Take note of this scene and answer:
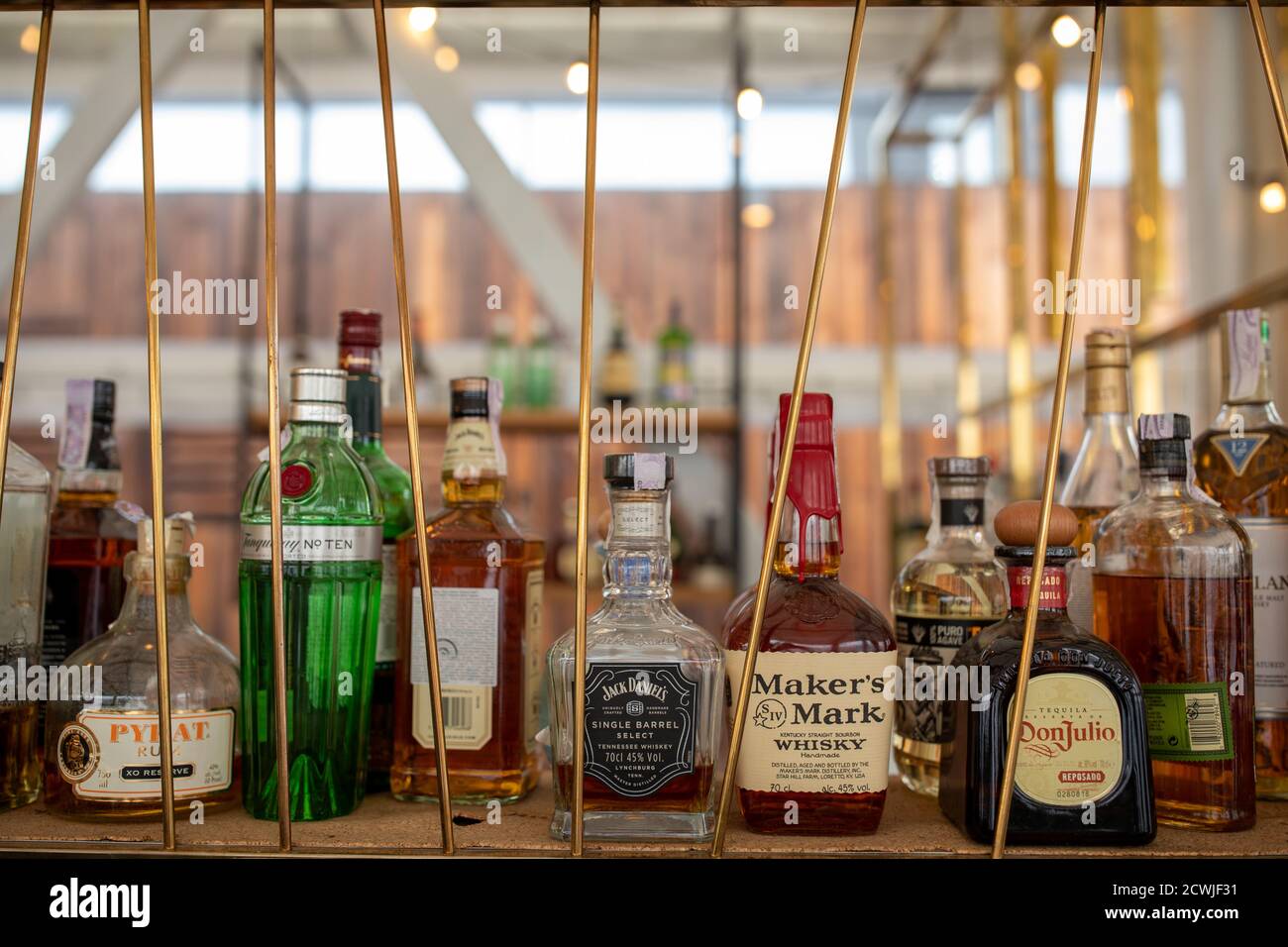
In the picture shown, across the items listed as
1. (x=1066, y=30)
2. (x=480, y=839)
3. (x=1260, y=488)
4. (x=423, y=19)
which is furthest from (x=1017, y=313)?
(x=480, y=839)

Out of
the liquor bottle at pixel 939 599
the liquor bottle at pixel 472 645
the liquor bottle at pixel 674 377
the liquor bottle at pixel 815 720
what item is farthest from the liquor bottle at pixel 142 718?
the liquor bottle at pixel 674 377

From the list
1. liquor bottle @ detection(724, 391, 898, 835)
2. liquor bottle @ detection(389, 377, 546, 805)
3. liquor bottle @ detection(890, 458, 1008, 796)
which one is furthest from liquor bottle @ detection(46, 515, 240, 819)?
liquor bottle @ detection(890, 458, 1008, 796)

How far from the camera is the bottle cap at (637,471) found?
24.0 inches

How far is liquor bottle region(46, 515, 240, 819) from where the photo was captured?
654 millimetres

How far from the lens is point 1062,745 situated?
0.60 meters

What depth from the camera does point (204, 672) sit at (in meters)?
0.67

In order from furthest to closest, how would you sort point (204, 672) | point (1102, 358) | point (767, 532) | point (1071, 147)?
1. point (1071, 147)
2. point (1102, 358)
3. point (204, 672)
4. point (767, 532)

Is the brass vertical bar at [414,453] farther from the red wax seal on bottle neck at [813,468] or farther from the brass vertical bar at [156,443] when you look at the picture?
the red wax seal on bottle neck at [813,468]

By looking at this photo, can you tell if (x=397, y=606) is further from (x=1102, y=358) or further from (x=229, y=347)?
(x=229, y=347)

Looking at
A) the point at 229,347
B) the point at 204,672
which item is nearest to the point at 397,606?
the point at 204,672

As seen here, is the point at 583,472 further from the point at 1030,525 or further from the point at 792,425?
the point at 1030,525

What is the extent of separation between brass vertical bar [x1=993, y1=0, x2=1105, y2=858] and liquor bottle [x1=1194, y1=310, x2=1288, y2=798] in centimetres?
24

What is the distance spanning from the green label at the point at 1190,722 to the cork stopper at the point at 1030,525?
0.13 meters
